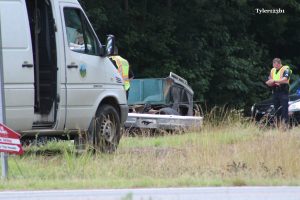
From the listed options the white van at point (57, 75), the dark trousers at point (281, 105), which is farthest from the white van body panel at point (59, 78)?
the dark trousers at point (281, 105)

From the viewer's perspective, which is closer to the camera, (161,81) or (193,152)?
(193,152)

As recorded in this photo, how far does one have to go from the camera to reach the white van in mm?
10695

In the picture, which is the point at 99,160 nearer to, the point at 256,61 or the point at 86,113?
the point at 86,113

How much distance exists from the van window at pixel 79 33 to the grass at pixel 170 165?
1618 millimetres

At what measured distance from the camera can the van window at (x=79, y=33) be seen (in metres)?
11.7

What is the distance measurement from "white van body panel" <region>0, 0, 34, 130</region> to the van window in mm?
1006

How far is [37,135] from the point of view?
37.3 feet

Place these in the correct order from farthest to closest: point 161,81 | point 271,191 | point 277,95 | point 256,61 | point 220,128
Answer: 1. point 256,61
2. point 161,81
3. point 277,95
4. point 220,128
5. point 271,191

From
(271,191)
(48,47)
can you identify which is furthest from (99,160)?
(271,191)

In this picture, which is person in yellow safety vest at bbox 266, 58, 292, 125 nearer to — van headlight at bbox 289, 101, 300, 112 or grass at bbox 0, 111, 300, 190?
van headlight at bbox 289, 101, 300, 112

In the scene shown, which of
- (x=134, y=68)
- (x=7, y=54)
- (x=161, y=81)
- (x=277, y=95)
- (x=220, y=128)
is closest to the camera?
(x=7, y=54)

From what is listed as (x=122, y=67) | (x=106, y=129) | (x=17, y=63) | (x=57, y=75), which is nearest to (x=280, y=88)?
(x=122, y=67)

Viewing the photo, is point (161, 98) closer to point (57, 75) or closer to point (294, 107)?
point (294, 107)

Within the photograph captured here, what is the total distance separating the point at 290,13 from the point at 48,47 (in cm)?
2132
